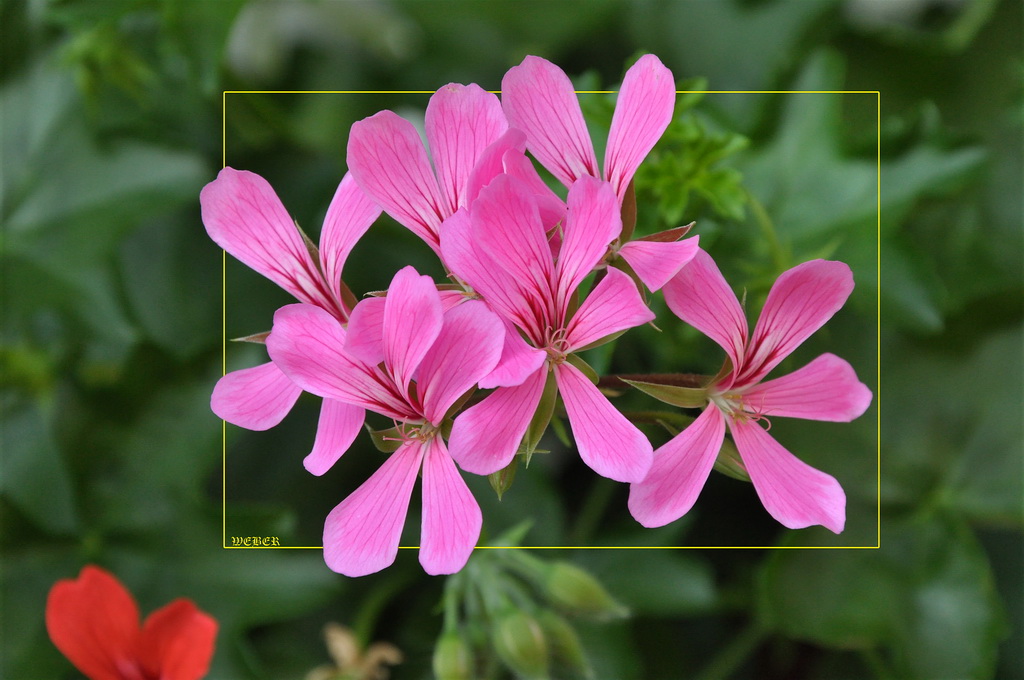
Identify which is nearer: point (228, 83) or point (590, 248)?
point (590, 248)

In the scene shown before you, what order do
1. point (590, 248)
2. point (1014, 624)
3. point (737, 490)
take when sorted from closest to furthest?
point (590, 248) < point (737, 490) < point (1014, 624)

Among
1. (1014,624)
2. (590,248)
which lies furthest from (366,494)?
(1014,624)

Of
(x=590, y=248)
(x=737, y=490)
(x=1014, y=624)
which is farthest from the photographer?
(x=1014, y=624)

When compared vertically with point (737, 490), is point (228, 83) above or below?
above

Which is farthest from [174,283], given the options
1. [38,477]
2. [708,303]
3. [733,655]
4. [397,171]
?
[733,655]

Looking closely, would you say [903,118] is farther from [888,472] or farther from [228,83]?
[228,83]

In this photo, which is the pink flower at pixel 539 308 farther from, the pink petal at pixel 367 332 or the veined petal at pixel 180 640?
the veined petal at pixel 180 640

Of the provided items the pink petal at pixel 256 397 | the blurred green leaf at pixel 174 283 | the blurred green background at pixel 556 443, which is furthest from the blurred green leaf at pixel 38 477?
the pink petal at pixel 256 397

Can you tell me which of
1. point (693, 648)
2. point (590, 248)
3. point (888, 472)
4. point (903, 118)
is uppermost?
point (903, 118)

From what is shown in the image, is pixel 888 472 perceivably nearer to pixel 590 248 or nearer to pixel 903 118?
pixel 903 118
